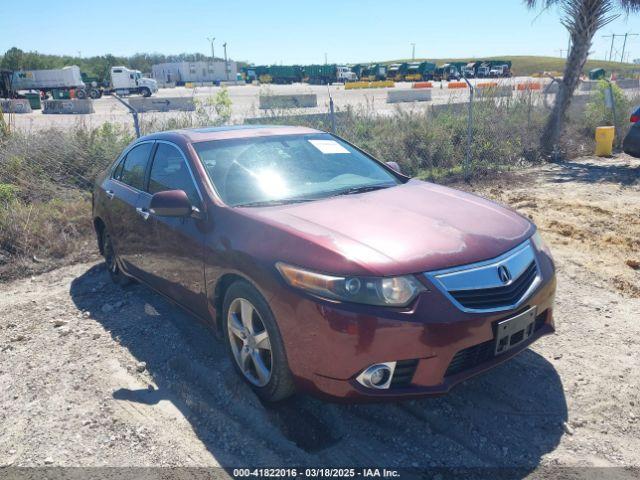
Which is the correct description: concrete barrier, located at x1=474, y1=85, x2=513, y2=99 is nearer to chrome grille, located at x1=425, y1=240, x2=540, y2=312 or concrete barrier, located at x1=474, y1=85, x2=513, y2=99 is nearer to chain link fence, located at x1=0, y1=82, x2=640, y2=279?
chain link fence, located at x1=0, y1=82, x2=640, y2=279

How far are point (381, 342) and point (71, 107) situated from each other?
35239 mm

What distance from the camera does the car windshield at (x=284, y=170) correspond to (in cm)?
355

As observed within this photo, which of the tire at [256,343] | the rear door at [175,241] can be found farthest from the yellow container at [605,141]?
the tire at [256,343]

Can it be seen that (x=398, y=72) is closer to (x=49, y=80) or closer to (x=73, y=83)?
(x=73, y=83)

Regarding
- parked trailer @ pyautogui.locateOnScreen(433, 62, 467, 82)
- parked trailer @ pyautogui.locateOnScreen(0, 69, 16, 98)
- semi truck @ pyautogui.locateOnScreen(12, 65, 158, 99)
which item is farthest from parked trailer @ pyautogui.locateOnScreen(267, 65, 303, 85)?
parked trailer @ pyautogui.locateOnScreen(0, 69, 16, 98)

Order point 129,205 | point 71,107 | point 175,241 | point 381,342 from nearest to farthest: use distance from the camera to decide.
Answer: point 381,342 → point 175,241 → point 129,205 → point 71,107

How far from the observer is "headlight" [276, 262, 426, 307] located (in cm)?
255

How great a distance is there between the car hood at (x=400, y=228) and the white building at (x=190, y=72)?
7243 centimetres

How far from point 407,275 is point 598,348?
80.0 inches

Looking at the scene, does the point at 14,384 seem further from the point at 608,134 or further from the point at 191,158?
the point at 608,134

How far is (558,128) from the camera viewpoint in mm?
12141

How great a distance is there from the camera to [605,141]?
39.9 ft

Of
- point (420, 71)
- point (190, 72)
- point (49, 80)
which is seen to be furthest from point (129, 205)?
point (190, 72)

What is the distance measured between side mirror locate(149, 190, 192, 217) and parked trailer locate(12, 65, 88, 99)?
159 ft
